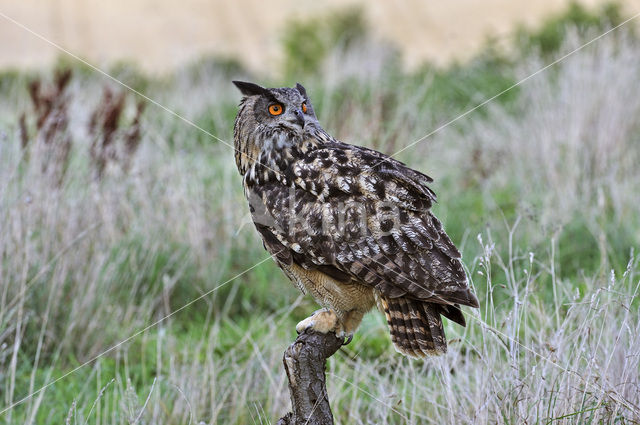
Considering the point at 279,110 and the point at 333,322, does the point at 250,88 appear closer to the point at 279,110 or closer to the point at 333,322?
the point at 279,110

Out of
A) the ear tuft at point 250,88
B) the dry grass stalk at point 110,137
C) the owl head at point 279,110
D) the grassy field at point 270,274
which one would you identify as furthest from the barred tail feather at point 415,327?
the dry grass stalk at point 110,137

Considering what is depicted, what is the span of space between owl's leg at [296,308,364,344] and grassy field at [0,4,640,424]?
24 cm

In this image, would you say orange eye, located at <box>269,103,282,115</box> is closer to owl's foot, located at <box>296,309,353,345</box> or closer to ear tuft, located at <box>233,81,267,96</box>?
ear tuft, located at <box>233,81,267,96</box>

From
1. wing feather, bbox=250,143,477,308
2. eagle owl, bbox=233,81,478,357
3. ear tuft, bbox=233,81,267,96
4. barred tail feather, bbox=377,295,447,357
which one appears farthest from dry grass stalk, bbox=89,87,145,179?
barred tail feather, bbox=377,295,447,357

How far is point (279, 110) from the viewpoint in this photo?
249cm

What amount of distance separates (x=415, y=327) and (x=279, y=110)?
0.83 meters

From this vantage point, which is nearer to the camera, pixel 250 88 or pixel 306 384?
pixel 306 384

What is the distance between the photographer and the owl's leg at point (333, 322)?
2.45m

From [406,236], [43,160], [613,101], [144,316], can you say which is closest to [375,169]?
[406,236]

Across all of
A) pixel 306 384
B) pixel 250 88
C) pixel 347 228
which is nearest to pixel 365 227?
pixel 347 228

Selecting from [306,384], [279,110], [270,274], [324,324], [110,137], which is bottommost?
[306,384]

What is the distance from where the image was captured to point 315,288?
244 centimetres

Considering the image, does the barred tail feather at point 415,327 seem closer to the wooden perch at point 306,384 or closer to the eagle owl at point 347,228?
the eagle owl at point 347,228

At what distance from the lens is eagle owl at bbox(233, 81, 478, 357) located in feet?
7.25
